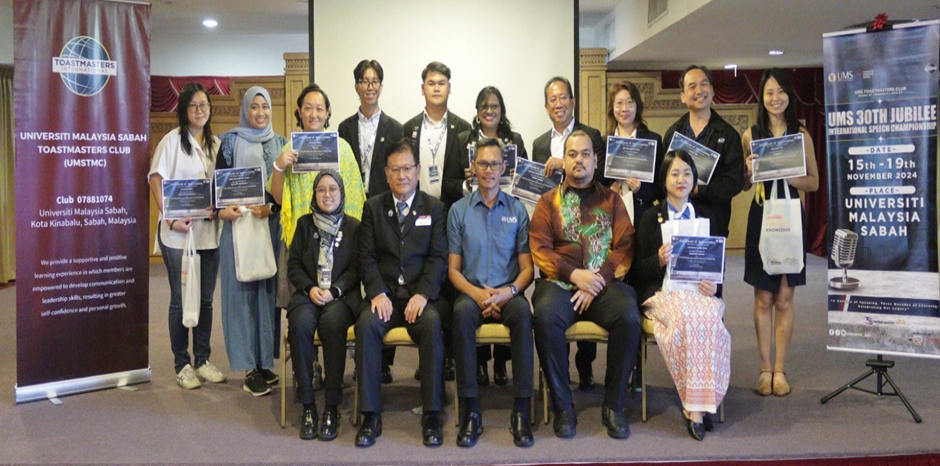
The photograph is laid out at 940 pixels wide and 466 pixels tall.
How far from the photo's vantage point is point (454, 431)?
340 cm

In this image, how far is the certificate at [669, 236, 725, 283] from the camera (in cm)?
339

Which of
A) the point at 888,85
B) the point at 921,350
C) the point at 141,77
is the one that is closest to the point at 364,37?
the point at 141,77

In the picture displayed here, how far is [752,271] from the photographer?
3.97 m

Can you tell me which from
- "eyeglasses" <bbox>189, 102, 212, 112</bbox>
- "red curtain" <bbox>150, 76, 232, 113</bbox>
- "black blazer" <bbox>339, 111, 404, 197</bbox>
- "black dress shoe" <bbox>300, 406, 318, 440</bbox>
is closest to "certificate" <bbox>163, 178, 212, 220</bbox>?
"eyeglasses" <bbox>189, 102, 212, 112</bbox>

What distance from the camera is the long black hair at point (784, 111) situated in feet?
12.5

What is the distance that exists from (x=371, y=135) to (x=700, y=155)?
1.75 m

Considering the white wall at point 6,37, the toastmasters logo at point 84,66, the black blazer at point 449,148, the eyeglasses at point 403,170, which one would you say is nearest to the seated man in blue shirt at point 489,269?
the eyeglasses at point 403,170

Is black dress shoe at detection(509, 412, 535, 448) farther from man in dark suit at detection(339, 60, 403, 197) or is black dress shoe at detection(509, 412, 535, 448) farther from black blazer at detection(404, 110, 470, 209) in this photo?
man in dark suit at detection(339, 60, 403, 197)

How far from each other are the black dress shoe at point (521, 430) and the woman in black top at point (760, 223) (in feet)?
4.67

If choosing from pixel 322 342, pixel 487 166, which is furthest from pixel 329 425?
pixel 487 166

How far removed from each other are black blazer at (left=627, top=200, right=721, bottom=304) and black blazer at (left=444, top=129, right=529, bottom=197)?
0.79 m

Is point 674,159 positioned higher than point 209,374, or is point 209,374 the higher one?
point 674,159

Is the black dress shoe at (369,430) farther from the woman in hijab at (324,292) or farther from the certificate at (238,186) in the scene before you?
the certificate at (238,186)

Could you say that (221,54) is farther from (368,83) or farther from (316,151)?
(316,151)
